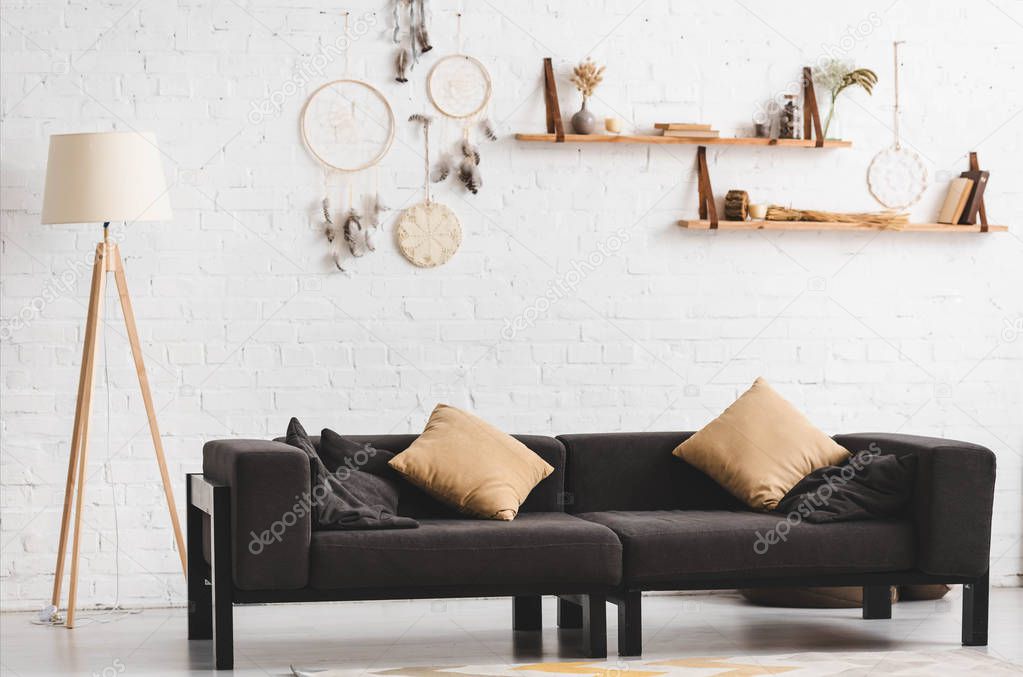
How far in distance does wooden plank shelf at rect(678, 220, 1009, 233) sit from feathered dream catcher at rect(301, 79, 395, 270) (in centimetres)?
126

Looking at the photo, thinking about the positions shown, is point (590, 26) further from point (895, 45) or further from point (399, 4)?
point (895, 45)

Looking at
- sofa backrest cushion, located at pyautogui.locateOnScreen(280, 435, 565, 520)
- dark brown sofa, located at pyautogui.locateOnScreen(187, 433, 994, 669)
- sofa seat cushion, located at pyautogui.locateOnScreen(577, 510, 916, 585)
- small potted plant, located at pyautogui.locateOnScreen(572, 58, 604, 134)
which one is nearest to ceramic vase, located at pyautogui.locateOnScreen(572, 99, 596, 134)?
small potted plant, located at pyautogui.locateOnScreen(572, 58, 604, 134)

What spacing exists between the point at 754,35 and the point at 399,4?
4.84 feet

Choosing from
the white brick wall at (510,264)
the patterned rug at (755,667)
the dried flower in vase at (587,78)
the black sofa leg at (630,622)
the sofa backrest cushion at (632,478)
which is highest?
the dried flower in vase at (587,78)

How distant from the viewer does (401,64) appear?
5.22 m

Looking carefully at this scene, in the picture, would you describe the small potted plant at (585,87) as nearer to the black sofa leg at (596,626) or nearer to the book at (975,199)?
the book at (975,199)

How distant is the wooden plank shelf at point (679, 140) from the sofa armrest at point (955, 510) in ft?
5.54

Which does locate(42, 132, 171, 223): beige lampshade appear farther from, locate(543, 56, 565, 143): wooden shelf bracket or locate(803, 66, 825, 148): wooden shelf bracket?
locate(803, 66, 825, 148): wooden shelf bracket

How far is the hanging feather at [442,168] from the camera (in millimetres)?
5250

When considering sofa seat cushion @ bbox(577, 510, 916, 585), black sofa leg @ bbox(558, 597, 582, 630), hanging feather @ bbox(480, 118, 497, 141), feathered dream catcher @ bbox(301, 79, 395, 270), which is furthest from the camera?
hanging feather @ bbox(480, 118, 497, 141)

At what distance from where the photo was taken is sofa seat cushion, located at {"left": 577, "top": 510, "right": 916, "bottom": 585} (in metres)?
4.02

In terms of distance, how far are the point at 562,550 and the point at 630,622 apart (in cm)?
34

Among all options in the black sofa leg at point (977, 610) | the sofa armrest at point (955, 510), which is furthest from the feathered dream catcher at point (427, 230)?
the black sofa leg at point (977, 610)

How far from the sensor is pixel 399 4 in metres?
5.24
